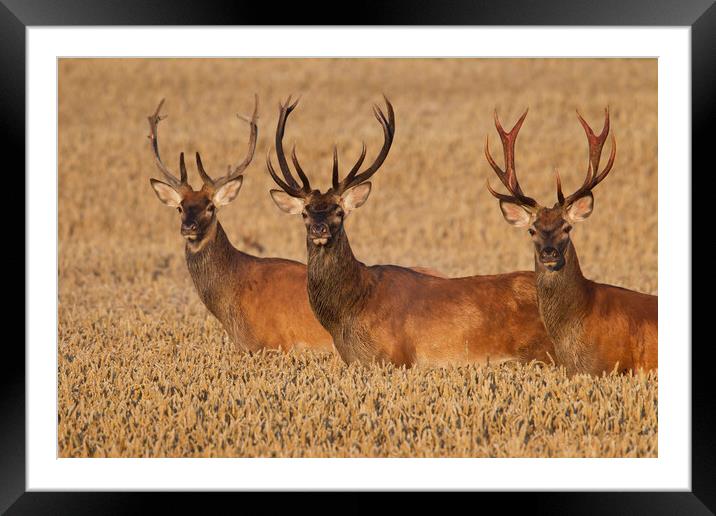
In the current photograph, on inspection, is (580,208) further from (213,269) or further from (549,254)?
(213,269)

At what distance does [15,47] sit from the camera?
282 inches

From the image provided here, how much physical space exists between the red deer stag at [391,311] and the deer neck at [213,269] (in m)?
1.41

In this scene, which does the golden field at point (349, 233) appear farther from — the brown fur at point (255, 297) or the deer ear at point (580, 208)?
the deer ear at point (580, 208)

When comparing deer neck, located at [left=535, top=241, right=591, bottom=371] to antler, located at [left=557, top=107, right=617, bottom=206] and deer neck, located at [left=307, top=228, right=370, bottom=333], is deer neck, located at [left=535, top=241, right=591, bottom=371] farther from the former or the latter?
deer neck, located at [left=307, top=228, right=370, bottom=333]

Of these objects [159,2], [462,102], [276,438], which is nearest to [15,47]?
[159,2]

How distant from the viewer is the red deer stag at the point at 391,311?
9039 millimetres

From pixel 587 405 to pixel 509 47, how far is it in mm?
2578

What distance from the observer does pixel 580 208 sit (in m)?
8.43

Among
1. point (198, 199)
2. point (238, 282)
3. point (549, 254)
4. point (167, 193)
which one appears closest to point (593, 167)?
point (549, 254)

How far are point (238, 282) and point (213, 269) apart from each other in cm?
27

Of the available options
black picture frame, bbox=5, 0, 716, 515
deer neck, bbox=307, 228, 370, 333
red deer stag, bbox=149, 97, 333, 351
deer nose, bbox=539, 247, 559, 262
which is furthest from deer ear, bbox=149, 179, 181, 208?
deer nose, bbox=539, 247, 559, 262

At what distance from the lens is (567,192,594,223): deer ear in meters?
8.38

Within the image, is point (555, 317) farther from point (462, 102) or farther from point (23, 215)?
point (462, 102)

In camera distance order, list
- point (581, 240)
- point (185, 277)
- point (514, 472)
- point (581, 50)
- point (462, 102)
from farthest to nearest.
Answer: point (462, 102) < point (581, 240) < point (185, 277) < point (581, 50) < point (514, 472)
